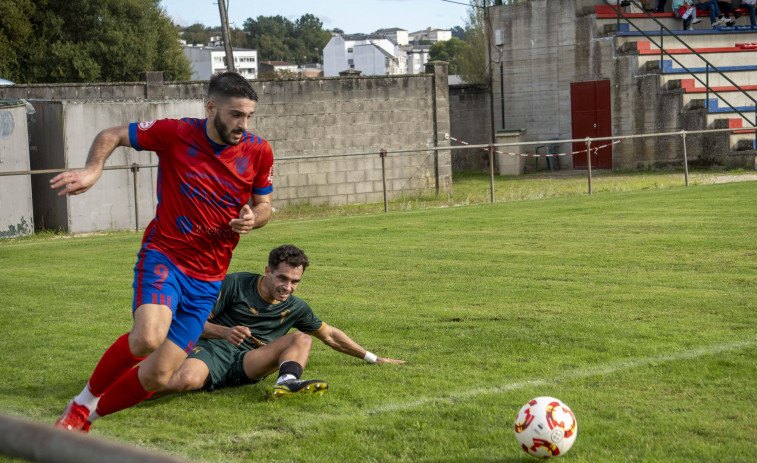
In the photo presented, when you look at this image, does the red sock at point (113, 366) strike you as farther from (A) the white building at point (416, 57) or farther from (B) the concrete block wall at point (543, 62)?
(A) the white building at point (416, 57)

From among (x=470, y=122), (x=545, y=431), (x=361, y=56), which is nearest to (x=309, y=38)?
(x=361, y=56)

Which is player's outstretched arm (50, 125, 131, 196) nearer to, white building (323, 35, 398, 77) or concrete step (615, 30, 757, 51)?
concrete step (615, 30, 757, 51)

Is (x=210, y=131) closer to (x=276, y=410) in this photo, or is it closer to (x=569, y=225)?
(x=276, y=410)

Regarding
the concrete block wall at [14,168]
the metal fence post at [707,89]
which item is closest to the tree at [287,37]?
the metal fence post at [707,89]

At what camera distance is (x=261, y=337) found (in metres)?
6.18

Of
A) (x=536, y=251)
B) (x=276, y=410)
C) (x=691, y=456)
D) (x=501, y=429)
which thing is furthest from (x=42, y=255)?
(x=691, y=456)

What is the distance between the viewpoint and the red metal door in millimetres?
29797

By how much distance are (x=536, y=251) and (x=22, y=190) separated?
38.5 feet

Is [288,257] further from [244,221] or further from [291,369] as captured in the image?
[244,221]

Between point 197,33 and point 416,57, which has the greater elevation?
point 197,33

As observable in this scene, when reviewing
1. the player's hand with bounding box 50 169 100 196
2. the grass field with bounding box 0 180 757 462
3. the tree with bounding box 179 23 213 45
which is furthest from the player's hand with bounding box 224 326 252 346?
the tree with bounding box 179 23 213 45

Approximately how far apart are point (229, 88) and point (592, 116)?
26954mm

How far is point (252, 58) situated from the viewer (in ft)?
469

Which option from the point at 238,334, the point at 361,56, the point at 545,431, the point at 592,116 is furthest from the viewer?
the point at 361,56
